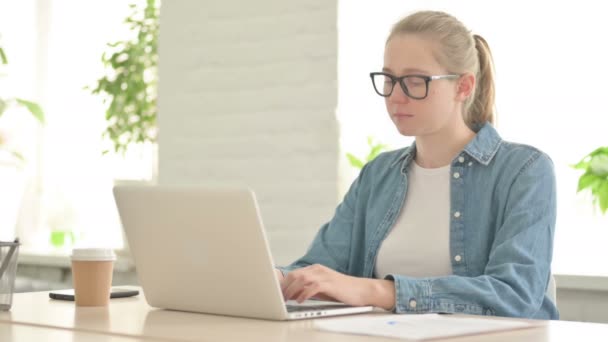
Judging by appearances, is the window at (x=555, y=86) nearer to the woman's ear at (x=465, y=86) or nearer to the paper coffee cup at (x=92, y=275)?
the woman's ear at (x=465, y=86)

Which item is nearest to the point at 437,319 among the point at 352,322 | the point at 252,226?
the point at 352,322

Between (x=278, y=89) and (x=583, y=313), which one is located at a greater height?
(x=278, y=89)

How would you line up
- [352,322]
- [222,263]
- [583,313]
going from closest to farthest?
[352,322], [222,263], [583,313]

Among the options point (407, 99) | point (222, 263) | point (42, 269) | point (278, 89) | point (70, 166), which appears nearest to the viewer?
point (222, 263)

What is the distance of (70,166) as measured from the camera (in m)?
4.89

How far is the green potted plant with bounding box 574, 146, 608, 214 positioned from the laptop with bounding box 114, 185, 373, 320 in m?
1.41

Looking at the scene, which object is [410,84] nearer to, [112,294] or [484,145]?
[484,145]

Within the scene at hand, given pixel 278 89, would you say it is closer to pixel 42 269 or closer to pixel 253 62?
pixel 253 62

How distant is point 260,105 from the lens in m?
3.64

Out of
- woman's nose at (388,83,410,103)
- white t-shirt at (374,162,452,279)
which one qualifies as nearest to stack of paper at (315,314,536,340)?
white t-shirt at (374,162,452,279)

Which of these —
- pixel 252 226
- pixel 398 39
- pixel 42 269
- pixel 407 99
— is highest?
pixel 398 39

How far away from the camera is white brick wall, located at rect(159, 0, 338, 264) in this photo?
3.46m

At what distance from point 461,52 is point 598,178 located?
959mm

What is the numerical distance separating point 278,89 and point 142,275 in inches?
70.2
